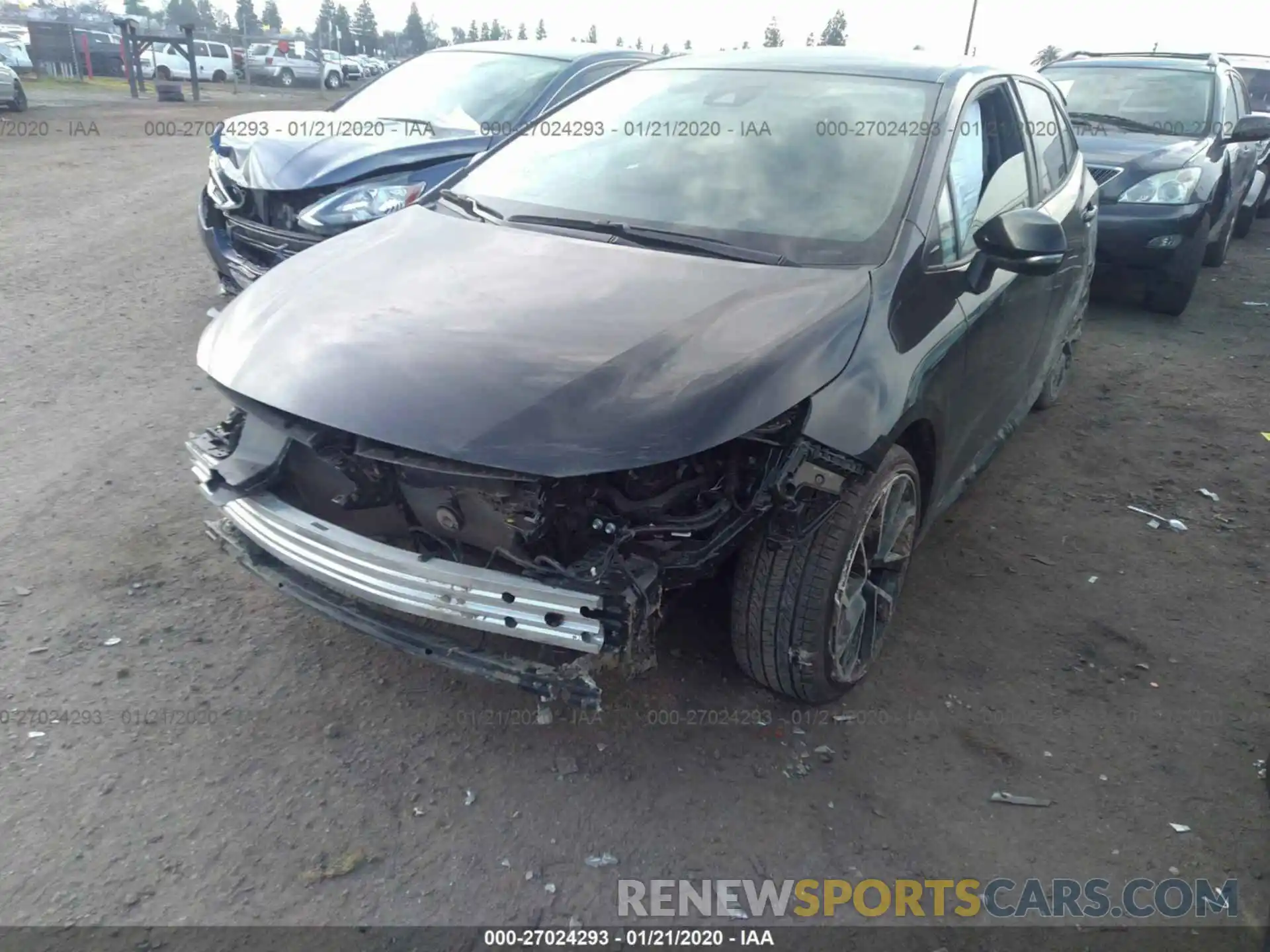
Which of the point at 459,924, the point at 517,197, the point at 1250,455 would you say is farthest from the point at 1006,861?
the point at 1250,455

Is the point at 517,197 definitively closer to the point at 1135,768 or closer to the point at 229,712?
the point at 229,712

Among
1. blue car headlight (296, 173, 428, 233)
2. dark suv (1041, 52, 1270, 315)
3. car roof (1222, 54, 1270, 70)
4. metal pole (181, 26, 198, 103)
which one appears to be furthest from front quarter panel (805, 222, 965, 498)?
metal pole (181, 26, 198, 103)

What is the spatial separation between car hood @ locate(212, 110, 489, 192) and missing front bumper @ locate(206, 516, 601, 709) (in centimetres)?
295

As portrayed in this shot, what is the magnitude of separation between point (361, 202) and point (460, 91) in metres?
1.63

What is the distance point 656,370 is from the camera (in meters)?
2.23

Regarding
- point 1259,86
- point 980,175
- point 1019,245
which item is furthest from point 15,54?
point 1019,245

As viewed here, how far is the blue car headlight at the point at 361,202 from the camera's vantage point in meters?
4.86

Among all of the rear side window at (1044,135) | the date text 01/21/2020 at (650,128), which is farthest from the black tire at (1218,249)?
the date text 01/21/2020 at (650,128)

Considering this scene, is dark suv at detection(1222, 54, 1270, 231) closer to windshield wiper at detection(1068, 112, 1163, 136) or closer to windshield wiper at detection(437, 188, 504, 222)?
windshield wiper at detection(1068, 112, 1163, 136)

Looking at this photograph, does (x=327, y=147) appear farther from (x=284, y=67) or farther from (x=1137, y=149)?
(x=284, y=67)

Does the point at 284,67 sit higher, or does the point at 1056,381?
the point at 284,67

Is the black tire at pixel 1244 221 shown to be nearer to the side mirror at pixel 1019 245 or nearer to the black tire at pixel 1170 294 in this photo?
the black tire at pixel 1170 294

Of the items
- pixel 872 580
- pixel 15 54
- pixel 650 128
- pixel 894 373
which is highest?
pixel 650 128

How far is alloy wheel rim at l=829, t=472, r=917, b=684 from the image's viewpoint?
2616 mm
